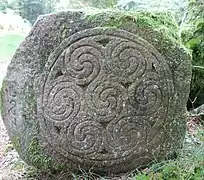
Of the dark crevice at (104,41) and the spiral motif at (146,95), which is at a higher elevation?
the dark crevice at (104,41)

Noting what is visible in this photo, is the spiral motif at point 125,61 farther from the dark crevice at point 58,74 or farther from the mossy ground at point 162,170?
the mossy ground at point 162,170

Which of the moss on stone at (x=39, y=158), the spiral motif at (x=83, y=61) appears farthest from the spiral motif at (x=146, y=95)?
the moss on stone at (x=39, y=158)

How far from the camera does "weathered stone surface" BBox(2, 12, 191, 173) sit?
112 inches

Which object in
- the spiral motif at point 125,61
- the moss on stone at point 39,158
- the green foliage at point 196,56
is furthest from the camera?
the green foliage at point 196,56

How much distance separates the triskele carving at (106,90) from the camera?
9.30ft

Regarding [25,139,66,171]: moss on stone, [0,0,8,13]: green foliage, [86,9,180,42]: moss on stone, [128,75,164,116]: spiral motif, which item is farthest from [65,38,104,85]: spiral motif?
[0,0,8,13]: green foliage

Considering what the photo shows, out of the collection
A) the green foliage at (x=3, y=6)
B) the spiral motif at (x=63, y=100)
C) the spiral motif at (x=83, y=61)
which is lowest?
the green foliage at (x=3, y=6)

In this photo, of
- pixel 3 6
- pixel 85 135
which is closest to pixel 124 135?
pixel 85 135

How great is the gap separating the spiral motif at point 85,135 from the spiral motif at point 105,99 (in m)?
0.07

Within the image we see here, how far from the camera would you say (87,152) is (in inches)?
114

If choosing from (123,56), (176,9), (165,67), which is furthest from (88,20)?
(176,9)

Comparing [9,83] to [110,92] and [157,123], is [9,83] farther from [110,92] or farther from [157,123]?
[157,123]

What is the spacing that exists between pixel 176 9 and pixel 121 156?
3.81 m

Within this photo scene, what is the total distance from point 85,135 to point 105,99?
0.90ft
